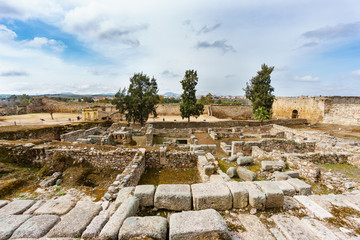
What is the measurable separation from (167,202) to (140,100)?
21.1 metres

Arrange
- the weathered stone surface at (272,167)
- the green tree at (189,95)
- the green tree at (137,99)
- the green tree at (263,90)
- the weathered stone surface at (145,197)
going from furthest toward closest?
the green tree at (263,90), the green tree at (189,95), the green tree at (137,99), the weathered stone surface at (272,167), the weathered stone surface at (145,197)

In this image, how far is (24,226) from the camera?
106 inches

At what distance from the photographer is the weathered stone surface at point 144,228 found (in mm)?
2438

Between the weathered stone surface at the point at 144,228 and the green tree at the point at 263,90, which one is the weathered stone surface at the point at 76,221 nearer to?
the weathered stone surface at the point at 144,228

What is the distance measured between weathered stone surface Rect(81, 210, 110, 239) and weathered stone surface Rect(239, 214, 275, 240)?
2.61 m

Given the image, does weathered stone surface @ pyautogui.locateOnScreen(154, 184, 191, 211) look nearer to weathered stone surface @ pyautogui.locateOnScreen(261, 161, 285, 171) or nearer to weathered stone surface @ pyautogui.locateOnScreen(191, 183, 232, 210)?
weathered stone surface @ pyautogui.locateOnScreen(191, 183, 232, 210)

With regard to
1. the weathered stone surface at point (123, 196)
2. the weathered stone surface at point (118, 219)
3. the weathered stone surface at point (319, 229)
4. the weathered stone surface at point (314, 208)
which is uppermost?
the weathered stone surface at point (118, 219)

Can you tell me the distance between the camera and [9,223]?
109 inches

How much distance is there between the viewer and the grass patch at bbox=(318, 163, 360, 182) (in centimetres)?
813

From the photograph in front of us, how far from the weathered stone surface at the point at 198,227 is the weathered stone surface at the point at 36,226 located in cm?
211

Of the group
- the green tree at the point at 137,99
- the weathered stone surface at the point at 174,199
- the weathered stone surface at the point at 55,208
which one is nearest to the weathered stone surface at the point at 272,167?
the weathered stone surface at the point at 174,199

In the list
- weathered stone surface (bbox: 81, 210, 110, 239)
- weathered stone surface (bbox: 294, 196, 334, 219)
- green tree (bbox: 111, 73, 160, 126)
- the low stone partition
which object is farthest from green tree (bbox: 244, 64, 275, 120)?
weathered stone surface (bbox: 81, 210, 110, 239)

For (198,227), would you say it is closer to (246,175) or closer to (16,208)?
(16,208)

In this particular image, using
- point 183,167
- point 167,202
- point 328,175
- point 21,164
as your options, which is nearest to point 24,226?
point 167,202
